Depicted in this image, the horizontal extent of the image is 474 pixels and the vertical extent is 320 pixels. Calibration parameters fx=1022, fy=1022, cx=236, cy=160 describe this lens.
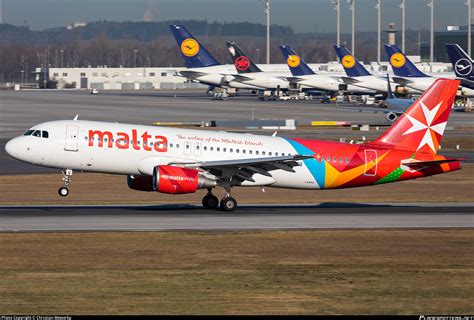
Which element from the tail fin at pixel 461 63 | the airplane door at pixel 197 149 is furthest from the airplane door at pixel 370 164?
the tail fin at pixel 461 63

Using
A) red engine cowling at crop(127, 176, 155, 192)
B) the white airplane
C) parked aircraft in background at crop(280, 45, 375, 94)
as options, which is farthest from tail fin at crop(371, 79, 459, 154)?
parked aircraft in background at crop(280, 45, 375, 94)

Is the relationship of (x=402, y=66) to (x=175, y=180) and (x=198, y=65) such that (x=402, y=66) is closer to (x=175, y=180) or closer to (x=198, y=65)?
(x=198, y=65)

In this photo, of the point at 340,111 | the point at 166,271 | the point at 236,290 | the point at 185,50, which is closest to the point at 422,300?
the point at 236,290

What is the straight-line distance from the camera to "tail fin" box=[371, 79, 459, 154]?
176 ft

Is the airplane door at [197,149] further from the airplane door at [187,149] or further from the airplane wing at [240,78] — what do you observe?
the airplane wing at [240,78]

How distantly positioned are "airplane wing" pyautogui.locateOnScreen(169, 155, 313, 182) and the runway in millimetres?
2026

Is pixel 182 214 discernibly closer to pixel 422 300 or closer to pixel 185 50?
pixel 422 300

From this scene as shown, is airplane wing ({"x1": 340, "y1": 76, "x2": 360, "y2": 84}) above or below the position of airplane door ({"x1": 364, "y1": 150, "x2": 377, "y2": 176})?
above

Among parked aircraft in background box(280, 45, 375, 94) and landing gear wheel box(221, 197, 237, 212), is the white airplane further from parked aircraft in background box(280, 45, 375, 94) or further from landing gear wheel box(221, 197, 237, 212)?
landing gear wheel box(221, 197, 237, 212)

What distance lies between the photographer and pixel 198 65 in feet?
634

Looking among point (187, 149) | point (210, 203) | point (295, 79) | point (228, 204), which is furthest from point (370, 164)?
point (295, 79)

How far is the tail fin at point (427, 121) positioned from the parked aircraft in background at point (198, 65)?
130196 mm

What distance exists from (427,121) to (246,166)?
10.2 m

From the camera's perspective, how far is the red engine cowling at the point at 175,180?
48750mm
